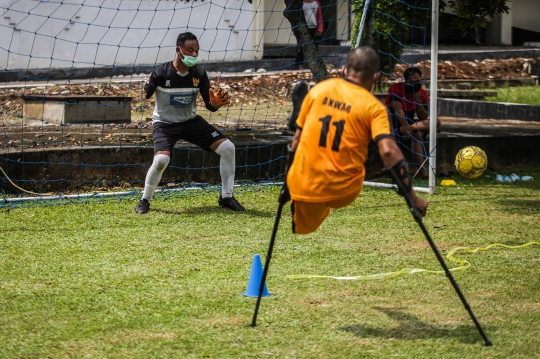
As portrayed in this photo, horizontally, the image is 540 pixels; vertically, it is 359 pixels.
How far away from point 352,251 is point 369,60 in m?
2.68

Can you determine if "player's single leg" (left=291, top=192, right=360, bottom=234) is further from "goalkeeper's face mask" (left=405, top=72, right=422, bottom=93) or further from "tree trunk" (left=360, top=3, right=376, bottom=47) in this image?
"goalkeeper's face mask" (left=405, top=72, right=422, bottom=93)

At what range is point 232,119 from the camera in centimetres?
1495

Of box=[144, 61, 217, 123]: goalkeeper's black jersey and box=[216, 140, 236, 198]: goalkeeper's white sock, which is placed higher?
box=[144, 61, 217, 123]: goalkeeper's black jersey

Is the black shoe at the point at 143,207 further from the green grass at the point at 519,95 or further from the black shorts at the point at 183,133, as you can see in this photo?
the green grass at the point at 519,95

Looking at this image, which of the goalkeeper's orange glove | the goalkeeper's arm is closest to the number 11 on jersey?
the goalkeeper's arm

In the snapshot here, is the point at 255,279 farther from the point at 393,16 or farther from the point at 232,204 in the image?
the point at 393,16

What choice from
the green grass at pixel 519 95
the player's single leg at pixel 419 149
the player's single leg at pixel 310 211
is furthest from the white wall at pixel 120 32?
the player's single leg at pixel 310 211

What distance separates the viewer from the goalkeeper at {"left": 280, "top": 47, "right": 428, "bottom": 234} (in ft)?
16.0

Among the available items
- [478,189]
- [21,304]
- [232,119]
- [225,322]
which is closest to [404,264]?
[225,322]

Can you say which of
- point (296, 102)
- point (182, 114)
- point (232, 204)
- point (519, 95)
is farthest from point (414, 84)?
point (519, 95)

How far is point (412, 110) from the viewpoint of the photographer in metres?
11.8

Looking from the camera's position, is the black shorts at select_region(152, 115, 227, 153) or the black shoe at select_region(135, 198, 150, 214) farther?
the black shorts at select_region(152, 115, 227, 153)

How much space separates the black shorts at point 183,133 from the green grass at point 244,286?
2.33 feet

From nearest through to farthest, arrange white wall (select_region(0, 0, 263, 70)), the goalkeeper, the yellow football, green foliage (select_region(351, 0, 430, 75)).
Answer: the goalkeeper, the yellow football, green foliage (select_region(351, 0, 430, 75)), white wall (select_region(0, 0, 263, 70))
